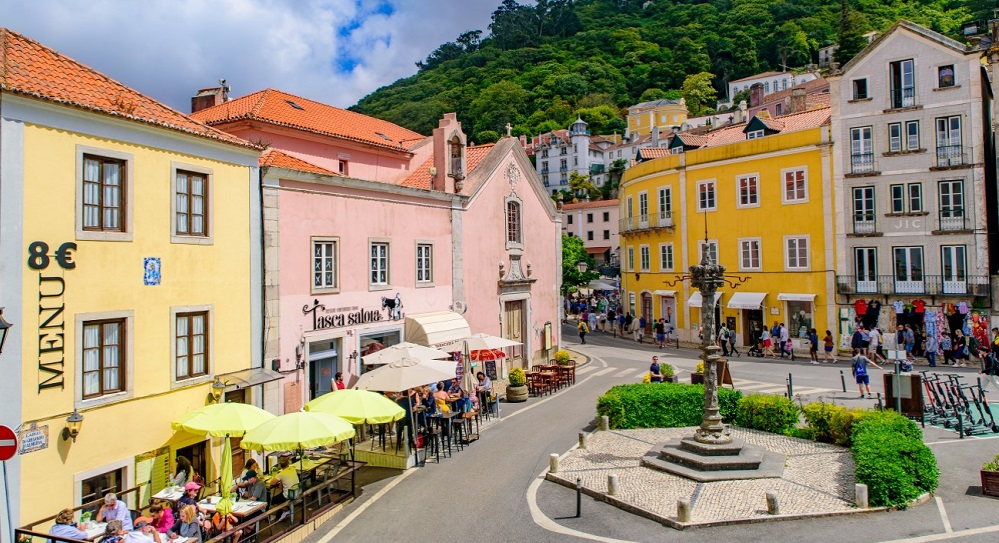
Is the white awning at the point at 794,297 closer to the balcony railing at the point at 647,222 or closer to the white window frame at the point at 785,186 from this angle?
the white window frame at the point at 785,186

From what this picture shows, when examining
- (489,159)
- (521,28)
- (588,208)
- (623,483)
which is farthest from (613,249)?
(521,28)

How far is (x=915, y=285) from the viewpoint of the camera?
97.6 feet

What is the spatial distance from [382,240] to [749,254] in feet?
72.2

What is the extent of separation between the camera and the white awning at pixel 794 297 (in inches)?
1255

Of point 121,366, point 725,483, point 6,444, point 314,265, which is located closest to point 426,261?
point 314,265

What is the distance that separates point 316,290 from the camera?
57.3 ft

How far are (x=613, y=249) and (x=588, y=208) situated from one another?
6.10m

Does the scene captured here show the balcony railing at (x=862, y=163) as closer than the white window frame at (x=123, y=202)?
No

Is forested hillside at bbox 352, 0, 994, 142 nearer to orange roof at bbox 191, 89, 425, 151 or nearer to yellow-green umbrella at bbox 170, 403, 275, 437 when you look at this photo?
orange roof at bbox 191, 89, 425, 151

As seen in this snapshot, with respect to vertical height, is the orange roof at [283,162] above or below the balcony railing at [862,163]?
below

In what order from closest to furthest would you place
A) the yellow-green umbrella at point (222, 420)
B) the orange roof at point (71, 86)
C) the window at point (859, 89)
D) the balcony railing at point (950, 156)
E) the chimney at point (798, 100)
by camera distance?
the orange roof at point (71, 86) → the yellow-green umbrella at point (222, 420) → the balcony railing at point (950, 156) → the window at point (859, 89) → the chimney at point (798, 100)

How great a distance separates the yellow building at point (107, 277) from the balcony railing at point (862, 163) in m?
27.8

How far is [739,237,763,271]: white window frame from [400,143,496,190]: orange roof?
15.2m

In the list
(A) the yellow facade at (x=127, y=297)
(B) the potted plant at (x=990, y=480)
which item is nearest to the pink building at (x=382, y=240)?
(A) the yellow facade at (x=127, y=297)
